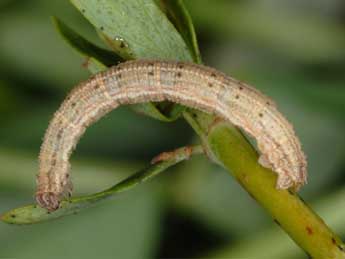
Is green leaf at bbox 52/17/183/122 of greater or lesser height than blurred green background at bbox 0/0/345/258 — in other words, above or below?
A: below

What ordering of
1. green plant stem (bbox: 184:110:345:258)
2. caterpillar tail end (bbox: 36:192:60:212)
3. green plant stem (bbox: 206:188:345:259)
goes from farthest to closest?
green plant stem (bbox: 206:188:345:259)
caterpillar tail end (bbox: 36:192:60:212)
green plant stem (bbox: 184:110:345:258)

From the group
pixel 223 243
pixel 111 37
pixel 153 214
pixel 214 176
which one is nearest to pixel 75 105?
pixel 111 37

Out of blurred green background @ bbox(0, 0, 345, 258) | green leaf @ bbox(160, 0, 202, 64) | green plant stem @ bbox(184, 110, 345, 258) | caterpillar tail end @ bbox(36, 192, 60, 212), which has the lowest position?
green plant stem @ bbox(184, 110, 345, 258)

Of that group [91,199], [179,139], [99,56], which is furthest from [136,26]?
[179,139]

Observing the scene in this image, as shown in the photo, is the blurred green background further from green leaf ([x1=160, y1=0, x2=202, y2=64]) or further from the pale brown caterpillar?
green leaf ([x1=160, y1=0, x2=202, y2=64])

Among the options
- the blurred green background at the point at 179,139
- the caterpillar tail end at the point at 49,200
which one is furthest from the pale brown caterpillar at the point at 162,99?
the blurred green background at the point at 179,139

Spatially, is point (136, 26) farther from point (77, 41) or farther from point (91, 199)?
point (91, 199)

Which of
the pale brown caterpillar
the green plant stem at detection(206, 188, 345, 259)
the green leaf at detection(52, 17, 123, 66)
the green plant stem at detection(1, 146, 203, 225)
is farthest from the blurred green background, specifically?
the green leaf at detection(52, 17, 123, 66)
